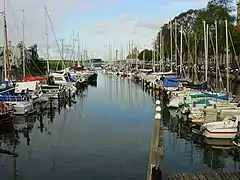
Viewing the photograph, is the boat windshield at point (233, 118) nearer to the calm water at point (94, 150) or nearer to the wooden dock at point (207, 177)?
the calm water at point (94, 150)

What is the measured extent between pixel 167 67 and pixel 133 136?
69297mm

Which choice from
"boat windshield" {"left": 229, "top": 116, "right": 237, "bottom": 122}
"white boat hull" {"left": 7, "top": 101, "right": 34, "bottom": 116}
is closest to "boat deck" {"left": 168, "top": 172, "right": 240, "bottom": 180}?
"boat windshield" {"left": 229, "top": 116, "right": 237, "bottom": 122}

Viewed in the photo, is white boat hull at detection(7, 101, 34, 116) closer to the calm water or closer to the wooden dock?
the calm water

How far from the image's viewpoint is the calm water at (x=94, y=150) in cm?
2103

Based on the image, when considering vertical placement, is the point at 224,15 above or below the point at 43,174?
above

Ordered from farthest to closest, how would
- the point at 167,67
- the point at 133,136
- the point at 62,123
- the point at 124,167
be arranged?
the point at 167,67, the point at 62,123, the point at 133,136, the point at 124,167

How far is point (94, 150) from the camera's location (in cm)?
2578

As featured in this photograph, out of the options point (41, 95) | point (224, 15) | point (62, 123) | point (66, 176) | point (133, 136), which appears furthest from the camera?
point (224, 15)

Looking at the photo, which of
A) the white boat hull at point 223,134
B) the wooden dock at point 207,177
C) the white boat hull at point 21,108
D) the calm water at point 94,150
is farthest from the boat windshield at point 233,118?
the white boat hull at point 21,108

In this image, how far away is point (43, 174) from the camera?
20.7 metres

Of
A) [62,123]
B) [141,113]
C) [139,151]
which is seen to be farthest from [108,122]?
[139,151]

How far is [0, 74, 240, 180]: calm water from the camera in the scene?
2103 centimetres

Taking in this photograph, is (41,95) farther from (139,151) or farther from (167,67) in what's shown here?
(167,67)

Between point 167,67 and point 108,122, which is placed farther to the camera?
point 167,67
